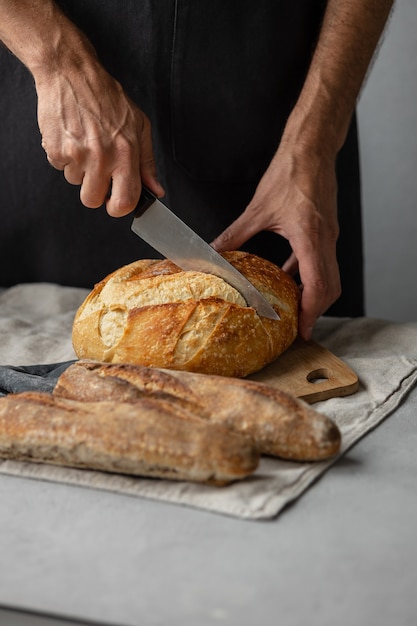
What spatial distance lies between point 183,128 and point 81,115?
0.47 metres

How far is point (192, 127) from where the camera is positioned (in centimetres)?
206

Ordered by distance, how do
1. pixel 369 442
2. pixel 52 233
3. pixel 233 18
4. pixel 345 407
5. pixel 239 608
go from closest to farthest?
pixel 239 608
pixel 369 442
pixel 345 407
pixel 233 18
pixel 52 233

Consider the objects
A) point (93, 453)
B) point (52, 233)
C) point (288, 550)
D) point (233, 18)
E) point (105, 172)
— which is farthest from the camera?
point (52, 233)

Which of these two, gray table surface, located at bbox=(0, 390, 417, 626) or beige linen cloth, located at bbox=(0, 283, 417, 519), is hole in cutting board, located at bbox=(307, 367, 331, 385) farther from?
gray table surface, located at bbox=(0, 390, 417, 626)

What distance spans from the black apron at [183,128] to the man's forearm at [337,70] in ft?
0.30

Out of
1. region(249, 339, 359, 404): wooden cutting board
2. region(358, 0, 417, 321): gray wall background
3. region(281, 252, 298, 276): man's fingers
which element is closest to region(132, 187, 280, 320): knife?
region(249, 339, 359, 404): wooden cutting board

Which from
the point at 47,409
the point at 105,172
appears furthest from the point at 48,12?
the point at 47,409

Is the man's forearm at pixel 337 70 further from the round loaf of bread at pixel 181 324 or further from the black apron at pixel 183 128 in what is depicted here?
the round loaf of bread at pixel 181 324

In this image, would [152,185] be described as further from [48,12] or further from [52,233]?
[52,233]

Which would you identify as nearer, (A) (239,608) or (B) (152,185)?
(A) (239,608)

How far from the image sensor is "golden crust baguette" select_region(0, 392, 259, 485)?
3.75ft

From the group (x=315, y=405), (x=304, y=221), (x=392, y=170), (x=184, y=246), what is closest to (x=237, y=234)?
(x=304, y=221)

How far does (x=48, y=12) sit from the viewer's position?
1.71m

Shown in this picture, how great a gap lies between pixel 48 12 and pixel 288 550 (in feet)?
3.89
